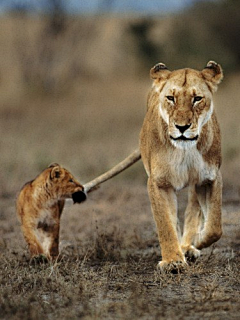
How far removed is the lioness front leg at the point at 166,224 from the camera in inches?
201

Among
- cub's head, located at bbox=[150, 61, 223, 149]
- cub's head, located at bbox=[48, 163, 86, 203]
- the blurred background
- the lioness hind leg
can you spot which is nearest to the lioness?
cub's head, located at bbox=[150, 61, 223, 149]

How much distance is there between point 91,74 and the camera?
27.8 metres

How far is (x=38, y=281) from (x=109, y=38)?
33.9m

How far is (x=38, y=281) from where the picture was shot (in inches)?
190

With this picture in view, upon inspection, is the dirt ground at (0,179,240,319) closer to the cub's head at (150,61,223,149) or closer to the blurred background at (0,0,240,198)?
the cub's head at (150,61,223,149)

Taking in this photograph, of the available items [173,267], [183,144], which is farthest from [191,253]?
[183,144]

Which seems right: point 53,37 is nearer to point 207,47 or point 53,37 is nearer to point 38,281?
point 207,47

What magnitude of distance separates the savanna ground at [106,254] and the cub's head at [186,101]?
2.99 ft

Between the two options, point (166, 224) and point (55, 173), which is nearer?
point (166, 224)

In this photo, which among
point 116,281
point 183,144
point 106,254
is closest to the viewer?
point 183,144

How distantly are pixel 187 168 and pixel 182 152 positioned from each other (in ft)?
0.40

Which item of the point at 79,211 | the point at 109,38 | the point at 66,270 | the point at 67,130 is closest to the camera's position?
the point at 66,270

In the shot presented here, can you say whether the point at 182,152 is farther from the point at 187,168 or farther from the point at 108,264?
the point at 108,264

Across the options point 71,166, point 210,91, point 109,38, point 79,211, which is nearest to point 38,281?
point 210,91
